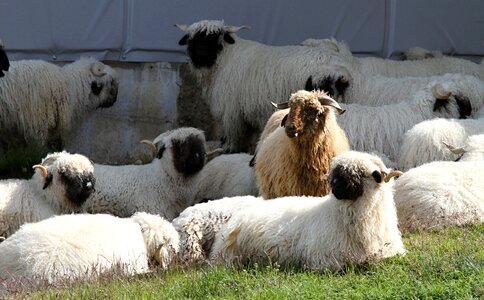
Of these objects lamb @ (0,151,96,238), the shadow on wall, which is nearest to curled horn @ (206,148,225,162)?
the shadow on wall

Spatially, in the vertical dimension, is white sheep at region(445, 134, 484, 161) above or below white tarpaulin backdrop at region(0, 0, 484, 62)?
below

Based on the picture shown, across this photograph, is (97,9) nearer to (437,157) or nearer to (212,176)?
(212,176)

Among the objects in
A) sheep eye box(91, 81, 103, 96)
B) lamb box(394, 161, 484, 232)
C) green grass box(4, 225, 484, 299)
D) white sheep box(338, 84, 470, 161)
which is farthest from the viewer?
sheep eye box(91, 81, 103, 96)

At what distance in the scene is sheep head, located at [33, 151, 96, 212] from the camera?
11891mm

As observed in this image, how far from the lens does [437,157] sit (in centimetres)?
1277

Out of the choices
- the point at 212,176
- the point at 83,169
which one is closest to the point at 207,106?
the point at 212,176

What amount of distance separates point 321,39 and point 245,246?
7551 mm

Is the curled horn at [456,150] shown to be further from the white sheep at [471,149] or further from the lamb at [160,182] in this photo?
the lamb at [160,182]

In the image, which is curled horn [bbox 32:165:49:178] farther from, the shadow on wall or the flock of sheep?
the shadow on wall

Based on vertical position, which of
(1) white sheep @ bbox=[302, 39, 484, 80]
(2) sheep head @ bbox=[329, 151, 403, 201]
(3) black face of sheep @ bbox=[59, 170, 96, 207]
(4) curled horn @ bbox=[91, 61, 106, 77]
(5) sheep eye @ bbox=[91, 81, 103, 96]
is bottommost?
(3) black face of sheep @ bbox=[59, 170, 96, 207]

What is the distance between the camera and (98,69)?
15789 millimetres

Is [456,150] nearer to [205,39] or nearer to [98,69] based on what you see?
[205,39]

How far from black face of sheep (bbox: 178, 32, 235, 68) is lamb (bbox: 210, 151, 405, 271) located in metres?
6.29

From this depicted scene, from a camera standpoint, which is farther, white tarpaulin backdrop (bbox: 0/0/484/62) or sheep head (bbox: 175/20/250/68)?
white tarpaulin backdrop (bbox: 0/0/484/62)
